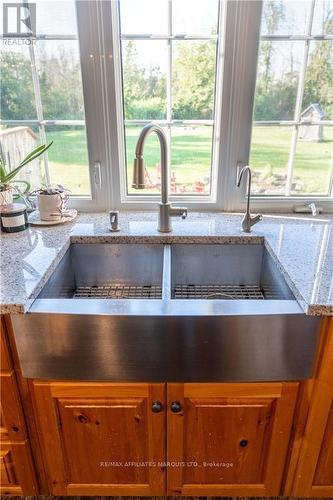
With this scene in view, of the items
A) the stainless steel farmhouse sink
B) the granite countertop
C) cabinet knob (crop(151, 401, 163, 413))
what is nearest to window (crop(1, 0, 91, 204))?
the granite countertop

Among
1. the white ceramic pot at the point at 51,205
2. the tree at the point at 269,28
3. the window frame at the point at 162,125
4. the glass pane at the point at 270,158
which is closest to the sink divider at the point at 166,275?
the window frame at the point at 162,125

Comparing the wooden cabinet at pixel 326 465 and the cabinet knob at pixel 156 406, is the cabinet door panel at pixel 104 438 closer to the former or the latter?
the cabinet knob at pixel 156 406

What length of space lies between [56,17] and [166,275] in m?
1.11

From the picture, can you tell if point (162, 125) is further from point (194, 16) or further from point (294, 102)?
Result: point (294, 102)

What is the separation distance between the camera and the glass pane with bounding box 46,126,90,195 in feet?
4.86

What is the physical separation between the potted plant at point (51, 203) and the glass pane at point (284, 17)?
3.38ft

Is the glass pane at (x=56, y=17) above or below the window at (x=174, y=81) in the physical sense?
above

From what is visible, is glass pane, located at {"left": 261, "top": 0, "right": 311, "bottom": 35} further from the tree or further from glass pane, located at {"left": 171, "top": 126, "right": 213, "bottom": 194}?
glass pane, located at {"left": 171, "top": 126, "right": 213, "bottom": 194}

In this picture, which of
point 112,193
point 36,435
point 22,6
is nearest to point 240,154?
point 112,193

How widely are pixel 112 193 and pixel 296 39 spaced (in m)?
0.98

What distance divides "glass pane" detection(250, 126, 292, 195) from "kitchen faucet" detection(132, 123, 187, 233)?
17.5 inches

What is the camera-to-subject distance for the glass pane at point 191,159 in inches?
58.9

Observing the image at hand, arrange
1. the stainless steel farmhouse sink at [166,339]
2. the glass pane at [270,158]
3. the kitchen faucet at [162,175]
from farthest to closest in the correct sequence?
the glass pane at [270,158] < the kitchen faucet at [162,175] < the stainless steel farmhouse sink at [166,339]

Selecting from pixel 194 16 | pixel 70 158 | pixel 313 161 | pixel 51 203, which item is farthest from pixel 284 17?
pixel 51 203
